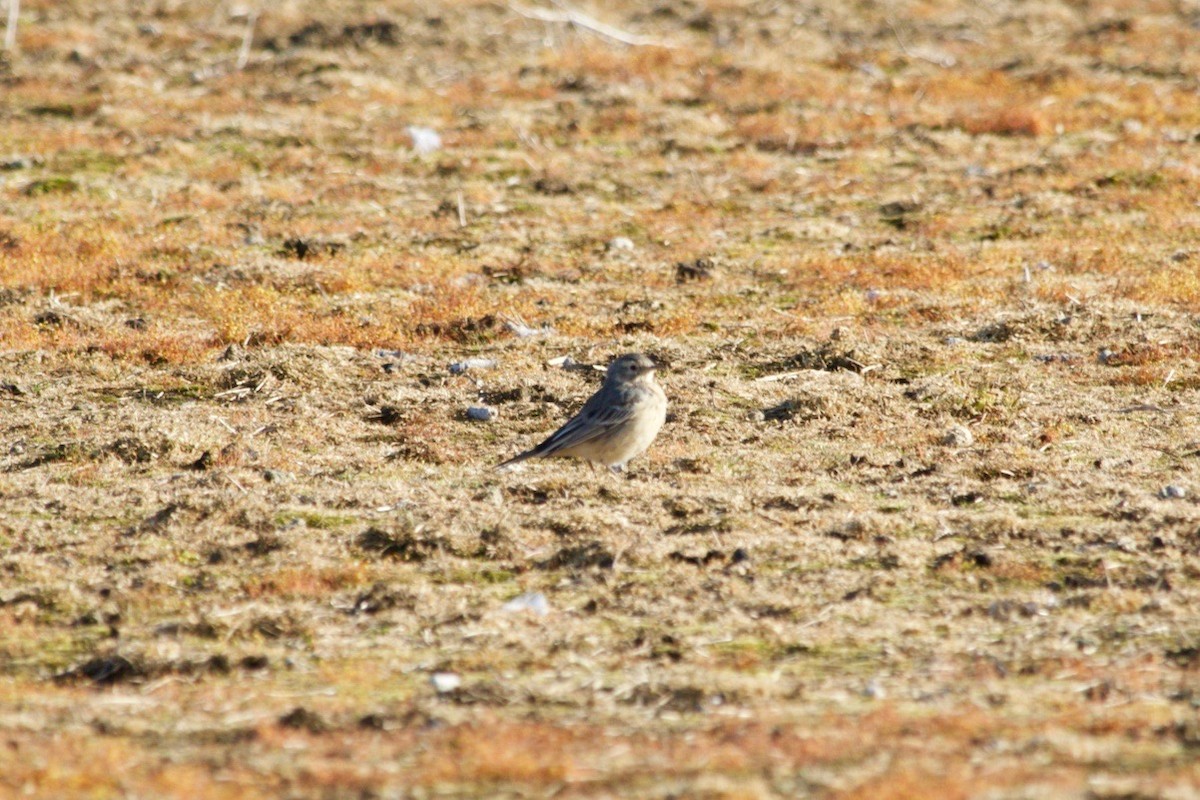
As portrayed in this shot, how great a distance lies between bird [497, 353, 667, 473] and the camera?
12.0 meters

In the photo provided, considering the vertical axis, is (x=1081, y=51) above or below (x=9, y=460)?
above

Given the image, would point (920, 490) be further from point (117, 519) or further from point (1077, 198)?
point (1077, 198)

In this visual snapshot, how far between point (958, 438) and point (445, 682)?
20.2 feet

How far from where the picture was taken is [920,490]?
11.6m

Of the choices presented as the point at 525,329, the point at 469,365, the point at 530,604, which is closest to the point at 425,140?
the point at 525,329

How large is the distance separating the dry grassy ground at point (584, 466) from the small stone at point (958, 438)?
3 cm

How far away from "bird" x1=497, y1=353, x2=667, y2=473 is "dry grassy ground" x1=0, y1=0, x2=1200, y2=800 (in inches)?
8.9

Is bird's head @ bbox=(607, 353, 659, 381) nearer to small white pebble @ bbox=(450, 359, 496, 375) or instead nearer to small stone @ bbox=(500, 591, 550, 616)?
small white pebble @ bbox=(450, 359, 496, 375)

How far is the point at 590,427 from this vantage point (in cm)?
1204

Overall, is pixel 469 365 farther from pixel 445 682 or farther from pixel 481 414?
pixel 445 682

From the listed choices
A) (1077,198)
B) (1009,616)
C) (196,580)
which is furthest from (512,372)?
(1077,198)

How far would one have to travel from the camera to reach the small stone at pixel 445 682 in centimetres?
798

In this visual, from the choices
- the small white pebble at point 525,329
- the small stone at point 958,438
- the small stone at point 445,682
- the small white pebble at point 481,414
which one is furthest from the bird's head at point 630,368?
the small stone at point 445,682

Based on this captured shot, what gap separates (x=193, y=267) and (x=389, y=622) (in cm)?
1106
